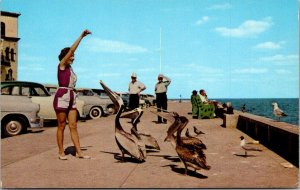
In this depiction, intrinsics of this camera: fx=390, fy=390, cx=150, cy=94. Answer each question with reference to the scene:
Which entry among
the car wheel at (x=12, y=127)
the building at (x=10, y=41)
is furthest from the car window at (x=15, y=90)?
the building at (x=10, y=41)

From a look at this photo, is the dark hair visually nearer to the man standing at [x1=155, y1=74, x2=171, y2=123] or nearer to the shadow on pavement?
the shadow on pavement

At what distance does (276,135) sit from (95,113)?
12.3 meters

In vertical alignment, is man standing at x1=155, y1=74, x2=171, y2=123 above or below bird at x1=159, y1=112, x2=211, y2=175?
above

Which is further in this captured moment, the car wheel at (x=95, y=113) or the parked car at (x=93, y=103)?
the car wheel at (x=95, y=113)

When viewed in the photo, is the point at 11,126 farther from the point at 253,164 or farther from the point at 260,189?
the point at 260,189

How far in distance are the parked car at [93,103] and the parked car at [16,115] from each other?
7.12 metres

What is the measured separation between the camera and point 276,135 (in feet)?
28.2

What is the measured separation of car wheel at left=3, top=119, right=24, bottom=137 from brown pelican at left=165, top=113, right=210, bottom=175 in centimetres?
692

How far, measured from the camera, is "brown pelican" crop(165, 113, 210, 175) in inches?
216

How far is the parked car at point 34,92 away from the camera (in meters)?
12.4

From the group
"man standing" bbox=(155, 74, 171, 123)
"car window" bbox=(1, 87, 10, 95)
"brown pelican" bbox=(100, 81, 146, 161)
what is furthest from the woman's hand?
"man standing" bbox=(155, 74, 171, 123)

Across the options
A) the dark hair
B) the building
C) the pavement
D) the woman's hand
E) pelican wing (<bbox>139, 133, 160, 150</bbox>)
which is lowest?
the pavement

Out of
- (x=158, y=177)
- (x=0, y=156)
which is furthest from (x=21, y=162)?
(x=158, y=177)

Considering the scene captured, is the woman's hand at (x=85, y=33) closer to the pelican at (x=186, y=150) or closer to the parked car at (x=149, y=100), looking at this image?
the pelican at (x=186, y=150)
